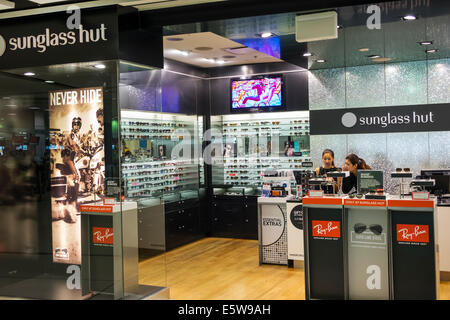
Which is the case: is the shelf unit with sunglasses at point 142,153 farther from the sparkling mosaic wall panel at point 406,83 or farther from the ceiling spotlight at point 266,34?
the sparkling mosaic wall panel at point 406,83

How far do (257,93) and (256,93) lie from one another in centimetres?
2

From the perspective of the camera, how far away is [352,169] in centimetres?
721

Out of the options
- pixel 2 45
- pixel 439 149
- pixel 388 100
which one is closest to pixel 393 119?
pixel 388 100

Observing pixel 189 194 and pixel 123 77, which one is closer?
pixel 123 77

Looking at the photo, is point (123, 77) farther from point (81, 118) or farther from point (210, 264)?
point (210, 264)

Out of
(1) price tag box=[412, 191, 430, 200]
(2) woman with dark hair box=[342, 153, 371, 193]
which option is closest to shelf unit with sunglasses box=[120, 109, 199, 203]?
(1) price tag box=[412, 191, 430, 200]

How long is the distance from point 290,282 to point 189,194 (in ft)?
11.1

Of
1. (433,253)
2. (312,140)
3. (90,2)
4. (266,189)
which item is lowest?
(433,253)

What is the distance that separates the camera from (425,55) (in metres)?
7.34

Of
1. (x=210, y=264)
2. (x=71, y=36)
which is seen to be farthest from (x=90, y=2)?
(x=210, y=264)

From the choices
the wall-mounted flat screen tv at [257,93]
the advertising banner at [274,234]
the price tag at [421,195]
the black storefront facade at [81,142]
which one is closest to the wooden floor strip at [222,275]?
the advertising banner at [274,234]

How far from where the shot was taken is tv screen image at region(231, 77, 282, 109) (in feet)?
29.2

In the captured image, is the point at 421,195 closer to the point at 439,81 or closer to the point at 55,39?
the point at 439,81

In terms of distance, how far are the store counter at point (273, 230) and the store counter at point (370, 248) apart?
1.87m
